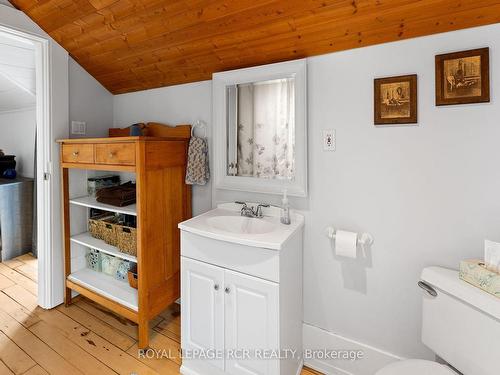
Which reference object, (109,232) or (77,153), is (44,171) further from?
(109,232)

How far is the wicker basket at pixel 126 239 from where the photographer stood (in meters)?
1.92

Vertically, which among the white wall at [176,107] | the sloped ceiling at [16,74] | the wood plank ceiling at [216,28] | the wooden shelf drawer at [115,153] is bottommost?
the wooden shelf drawer at [115,153]

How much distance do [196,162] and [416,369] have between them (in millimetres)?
1581

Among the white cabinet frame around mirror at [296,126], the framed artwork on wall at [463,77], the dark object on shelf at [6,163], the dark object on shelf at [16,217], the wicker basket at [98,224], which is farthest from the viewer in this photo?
the dark object on shelf at [6,163]

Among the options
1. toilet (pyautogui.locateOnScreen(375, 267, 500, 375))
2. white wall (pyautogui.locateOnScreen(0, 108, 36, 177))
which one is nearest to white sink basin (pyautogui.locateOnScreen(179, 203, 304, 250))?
toilet (pyautogui.locateOnScreen(375, 267, 500, 375))

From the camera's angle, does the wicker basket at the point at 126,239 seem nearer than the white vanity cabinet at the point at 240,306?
No

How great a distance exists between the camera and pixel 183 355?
1.61 m

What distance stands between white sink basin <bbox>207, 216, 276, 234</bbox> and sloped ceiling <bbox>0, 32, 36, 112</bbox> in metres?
1.85

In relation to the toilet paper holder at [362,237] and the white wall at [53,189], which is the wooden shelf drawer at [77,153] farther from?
the toilet paper holder at [362,237]

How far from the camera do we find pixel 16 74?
2.61 meters

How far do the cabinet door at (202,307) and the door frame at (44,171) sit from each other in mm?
1270

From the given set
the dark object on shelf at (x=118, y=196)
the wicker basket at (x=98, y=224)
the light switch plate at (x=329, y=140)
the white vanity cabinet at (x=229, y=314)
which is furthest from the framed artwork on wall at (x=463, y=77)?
the wicker basket at (x=98, y=224)

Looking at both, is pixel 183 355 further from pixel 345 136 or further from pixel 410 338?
pixel 345 136

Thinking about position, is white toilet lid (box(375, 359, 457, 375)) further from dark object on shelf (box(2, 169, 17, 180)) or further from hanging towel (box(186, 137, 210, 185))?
dark object on shelf (box(2, 169, 17, 180))
